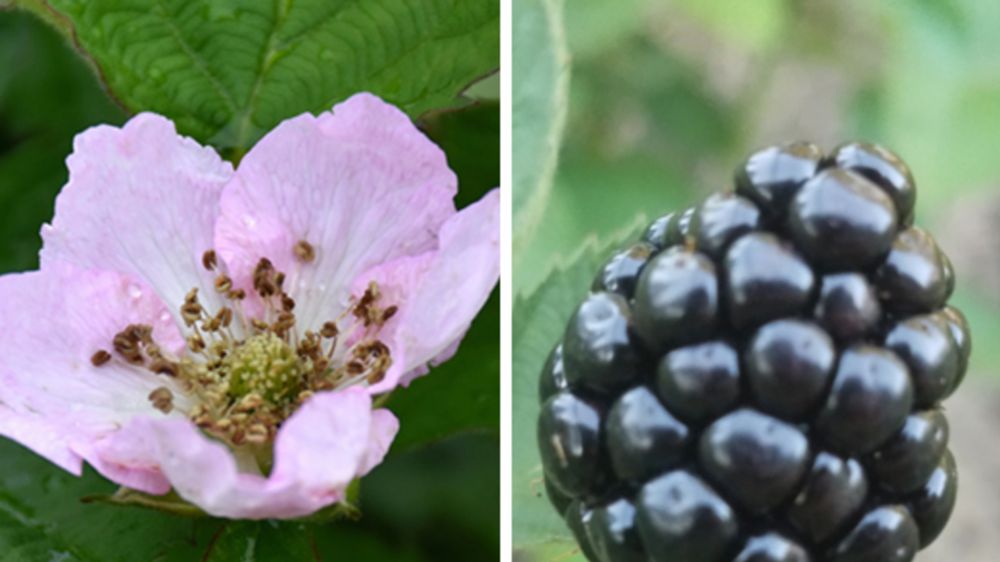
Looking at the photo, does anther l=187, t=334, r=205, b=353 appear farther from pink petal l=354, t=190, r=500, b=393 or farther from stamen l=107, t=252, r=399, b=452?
pink petal l=354, t=190, r=500, b=393

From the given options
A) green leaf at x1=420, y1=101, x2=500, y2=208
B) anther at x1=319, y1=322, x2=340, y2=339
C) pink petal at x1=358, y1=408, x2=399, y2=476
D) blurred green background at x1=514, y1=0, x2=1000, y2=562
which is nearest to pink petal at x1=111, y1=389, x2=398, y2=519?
pink petal at x1=358, y1=408, x2=399, y2=476

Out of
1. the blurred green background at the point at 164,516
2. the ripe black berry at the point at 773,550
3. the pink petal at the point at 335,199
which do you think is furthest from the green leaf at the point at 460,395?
the ripe black berry at the point at 773,550

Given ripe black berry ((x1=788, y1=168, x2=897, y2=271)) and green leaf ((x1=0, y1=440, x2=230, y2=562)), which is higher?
ripe black berry ((x1=788, y1=168, x2=897, y2=271))

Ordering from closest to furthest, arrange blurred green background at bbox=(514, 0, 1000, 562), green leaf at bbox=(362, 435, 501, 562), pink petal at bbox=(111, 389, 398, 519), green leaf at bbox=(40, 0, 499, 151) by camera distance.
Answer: pink petal at bbox=(111, 389, 398, 519) < green leaf at bbox=(40, 0, 499, 151) < green leaf at bbox=(362, 435, 501, 562) < blurred green background at bbox=(514, 0, 1000, 562)

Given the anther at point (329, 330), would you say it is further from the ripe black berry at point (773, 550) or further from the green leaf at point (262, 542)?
the ripe black berry at point (773, 550)

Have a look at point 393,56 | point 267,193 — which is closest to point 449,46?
point 393,56

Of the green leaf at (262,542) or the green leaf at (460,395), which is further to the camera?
the green leaf at (460,395)
